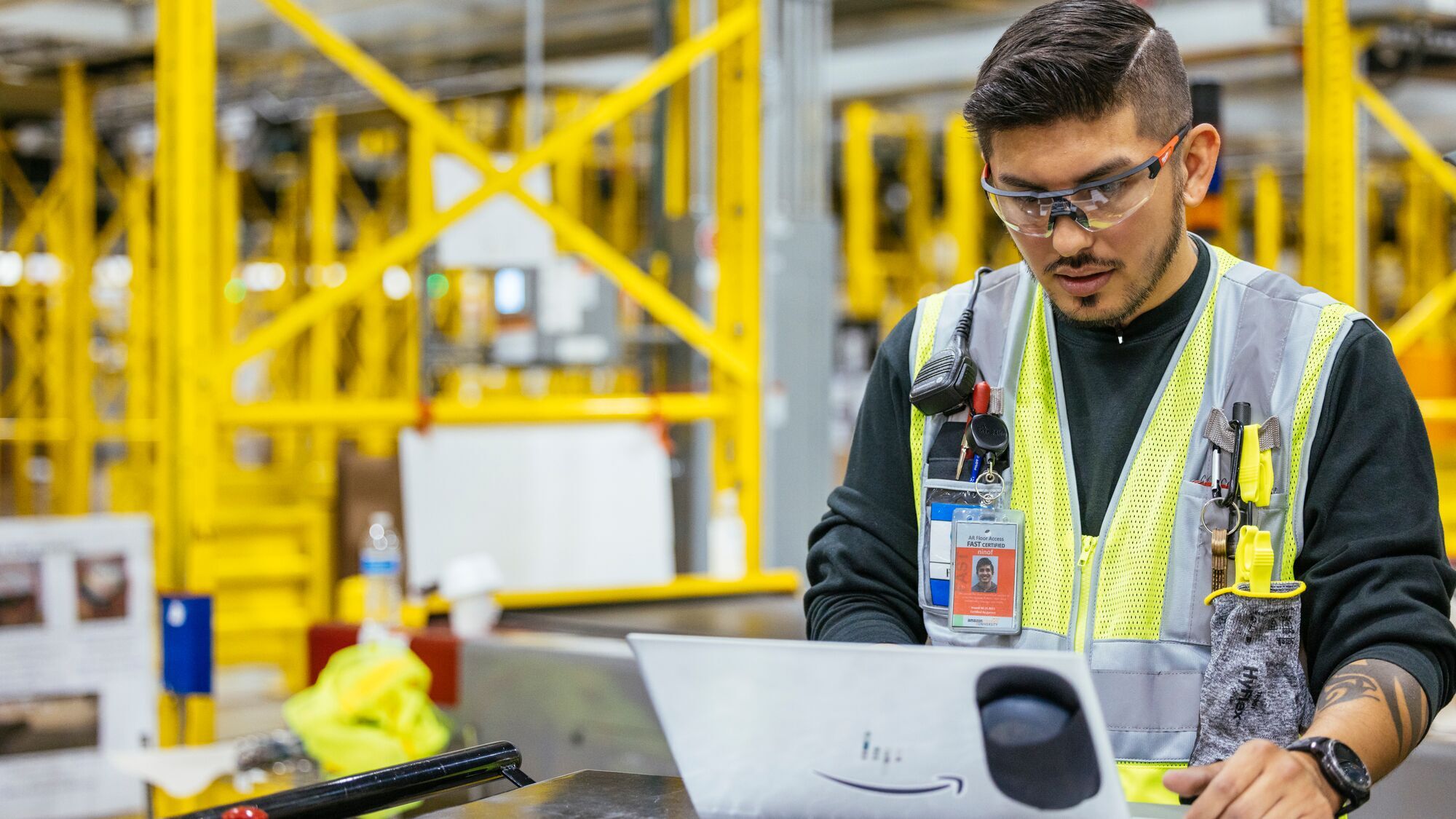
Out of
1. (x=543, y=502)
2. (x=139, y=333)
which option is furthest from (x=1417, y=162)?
(x=139, y=333)

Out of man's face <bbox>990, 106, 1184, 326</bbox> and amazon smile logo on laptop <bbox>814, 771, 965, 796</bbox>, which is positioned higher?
man's face <bbox>990, 106, 1184, 326</bbox>

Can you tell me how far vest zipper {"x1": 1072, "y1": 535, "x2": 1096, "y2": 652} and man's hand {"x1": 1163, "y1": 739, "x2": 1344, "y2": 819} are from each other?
1.23ft

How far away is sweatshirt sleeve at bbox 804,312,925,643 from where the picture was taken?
1.85 meters

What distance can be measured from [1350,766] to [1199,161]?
0.68 m

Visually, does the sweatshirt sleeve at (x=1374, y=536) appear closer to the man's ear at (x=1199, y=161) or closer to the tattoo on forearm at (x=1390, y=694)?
the tattoo on forearm at (x=1390, y=694)

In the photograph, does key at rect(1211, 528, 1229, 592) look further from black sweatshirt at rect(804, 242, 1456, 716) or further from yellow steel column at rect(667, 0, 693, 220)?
yellow steel column at rect(667, 0, 693, 220)

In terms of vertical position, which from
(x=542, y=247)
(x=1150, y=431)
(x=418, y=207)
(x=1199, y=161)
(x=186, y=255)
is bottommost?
(x=1150, y=431)

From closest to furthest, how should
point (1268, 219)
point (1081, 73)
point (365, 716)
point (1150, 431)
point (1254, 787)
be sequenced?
point (1254, 787), point (1081, 73), point (1150, 431), point (365, 716), point (1268, 219)

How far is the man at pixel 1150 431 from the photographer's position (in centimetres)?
157

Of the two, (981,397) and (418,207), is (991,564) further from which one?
(418,207)

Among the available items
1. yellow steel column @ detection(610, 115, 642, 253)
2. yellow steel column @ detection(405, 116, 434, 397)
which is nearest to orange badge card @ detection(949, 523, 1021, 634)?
yellow steel column @ detection(405, 116, 434, 397)

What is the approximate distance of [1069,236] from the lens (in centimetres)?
163

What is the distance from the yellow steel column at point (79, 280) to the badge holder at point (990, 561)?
10.4 m

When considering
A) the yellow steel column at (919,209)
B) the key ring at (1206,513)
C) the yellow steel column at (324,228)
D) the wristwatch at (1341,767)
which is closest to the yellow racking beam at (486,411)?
the key ring at (1206,513)
